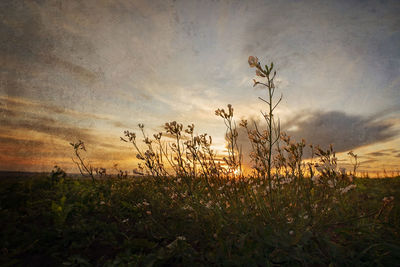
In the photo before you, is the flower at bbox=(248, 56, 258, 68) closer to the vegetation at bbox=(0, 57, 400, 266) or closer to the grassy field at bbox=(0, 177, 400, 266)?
the vegetation at bbox=(0, 57, 400, 266)

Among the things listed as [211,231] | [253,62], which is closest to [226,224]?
[211,231]

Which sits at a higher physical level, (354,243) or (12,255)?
(354,243)

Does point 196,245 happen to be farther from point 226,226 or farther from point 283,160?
point 283,160

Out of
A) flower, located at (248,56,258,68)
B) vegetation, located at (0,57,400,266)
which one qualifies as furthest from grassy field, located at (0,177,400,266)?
flower, located at (248,56,258,68)

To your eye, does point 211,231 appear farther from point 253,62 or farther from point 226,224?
point 253,62

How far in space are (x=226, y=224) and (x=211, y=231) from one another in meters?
0.38

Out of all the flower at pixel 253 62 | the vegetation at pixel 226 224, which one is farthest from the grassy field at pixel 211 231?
the flower at pixel 253 62

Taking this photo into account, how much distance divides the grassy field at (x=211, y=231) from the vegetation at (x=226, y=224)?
1cm

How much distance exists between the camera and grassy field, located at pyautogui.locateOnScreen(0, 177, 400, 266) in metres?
1.79

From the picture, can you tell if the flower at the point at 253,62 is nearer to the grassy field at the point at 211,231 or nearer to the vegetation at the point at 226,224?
the vegetation at the point at 226,224

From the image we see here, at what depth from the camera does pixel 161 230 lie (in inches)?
114

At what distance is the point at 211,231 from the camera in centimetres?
252

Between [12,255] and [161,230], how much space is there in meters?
1.78

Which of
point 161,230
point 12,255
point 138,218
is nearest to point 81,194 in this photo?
point 138,218
